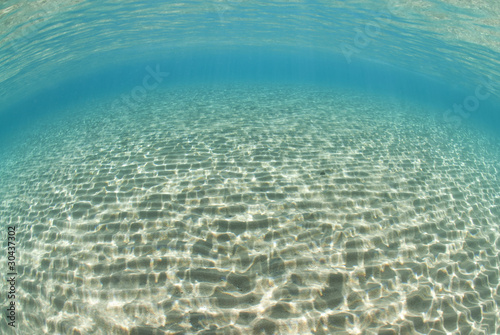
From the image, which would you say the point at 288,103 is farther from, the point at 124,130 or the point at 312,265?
the point at 312,265

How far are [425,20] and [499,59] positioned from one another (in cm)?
741

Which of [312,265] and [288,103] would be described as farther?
[288,103]

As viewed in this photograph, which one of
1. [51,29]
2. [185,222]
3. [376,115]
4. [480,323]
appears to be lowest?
[480,323]

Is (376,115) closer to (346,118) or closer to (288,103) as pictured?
(346,118)

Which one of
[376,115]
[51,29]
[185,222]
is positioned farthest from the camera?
[51,29]

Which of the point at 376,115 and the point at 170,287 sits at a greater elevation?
the point at 376,115

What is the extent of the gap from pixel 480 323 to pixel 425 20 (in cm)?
1954

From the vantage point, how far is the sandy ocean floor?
4945mm

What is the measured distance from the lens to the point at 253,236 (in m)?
6.34

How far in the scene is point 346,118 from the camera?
15195 millimetres

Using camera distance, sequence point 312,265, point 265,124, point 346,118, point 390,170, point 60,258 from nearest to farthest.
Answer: point 312,265, point 60,258, point 390,170, point 265,124, point 346,118

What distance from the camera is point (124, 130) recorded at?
44.2 ft

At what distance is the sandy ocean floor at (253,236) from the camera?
4.95 metres

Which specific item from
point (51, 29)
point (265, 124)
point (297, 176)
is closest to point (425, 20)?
point (265, 124)
